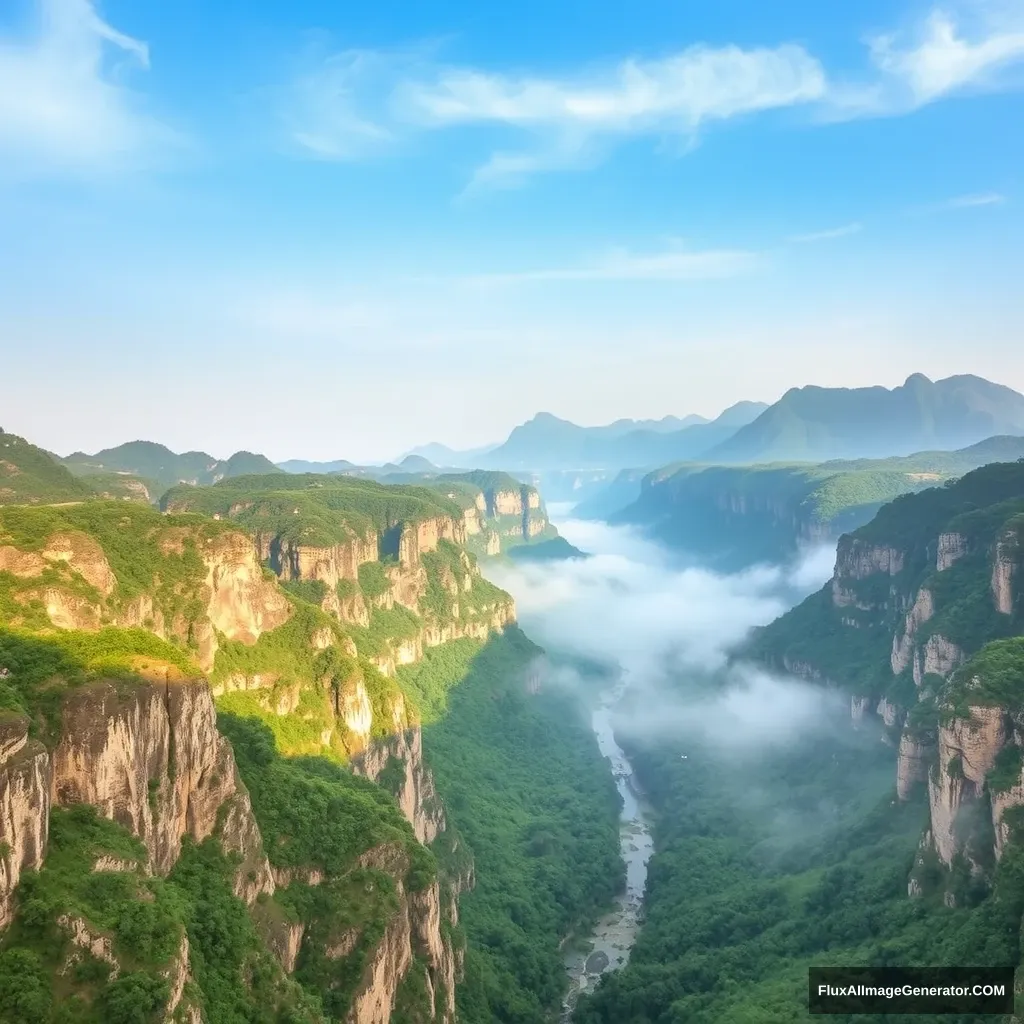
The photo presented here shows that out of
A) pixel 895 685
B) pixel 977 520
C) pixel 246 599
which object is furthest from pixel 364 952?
pixel 977 520

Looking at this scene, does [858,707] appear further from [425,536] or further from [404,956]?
[425,536]

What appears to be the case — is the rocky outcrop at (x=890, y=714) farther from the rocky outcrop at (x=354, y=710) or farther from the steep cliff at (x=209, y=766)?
the rocky outcrop at (x=354, y=710)

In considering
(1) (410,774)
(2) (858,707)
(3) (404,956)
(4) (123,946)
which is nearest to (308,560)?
(1) (410,774)

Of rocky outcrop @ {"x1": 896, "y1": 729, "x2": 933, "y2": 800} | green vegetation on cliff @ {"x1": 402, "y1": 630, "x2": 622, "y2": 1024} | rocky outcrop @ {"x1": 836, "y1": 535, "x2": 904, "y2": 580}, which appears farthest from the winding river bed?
rocky outcrop @ {"x1": 836, "y1": 535, "x2": 904, "y2": 580}

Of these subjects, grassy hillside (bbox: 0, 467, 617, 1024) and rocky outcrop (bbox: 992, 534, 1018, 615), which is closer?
grassy hillside (bbox: 0, 467, 617, 1024)

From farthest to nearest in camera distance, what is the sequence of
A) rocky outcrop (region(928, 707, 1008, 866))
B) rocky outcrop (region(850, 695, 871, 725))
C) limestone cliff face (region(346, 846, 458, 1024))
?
rocky outcrop (region(850, 695, 871, 725)) → rocky outcrop (region(928, 707, 1008, 866)) → limestone cliff face (region(346, 846, 458, 1024))

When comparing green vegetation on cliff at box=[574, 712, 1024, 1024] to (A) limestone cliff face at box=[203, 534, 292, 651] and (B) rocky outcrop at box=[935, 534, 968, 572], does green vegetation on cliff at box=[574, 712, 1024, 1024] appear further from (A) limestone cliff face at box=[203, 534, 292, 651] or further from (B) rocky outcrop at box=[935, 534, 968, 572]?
(A) limestone cliff face at box=[203, 534, 292, 651]
